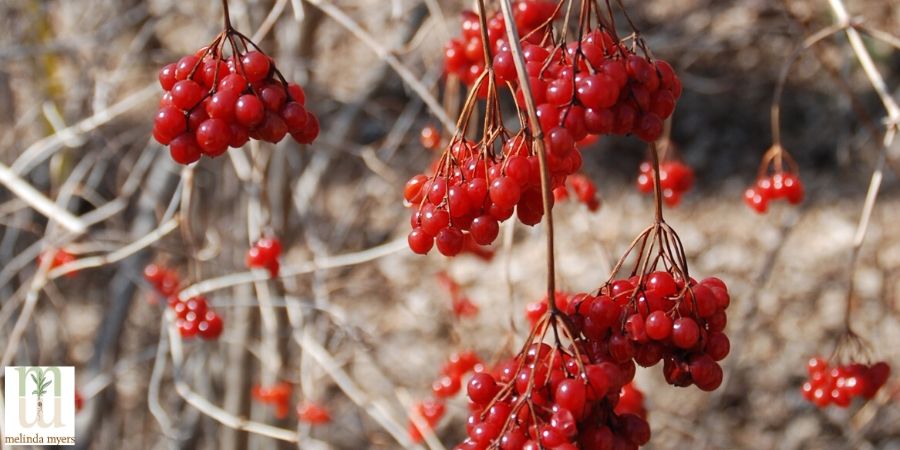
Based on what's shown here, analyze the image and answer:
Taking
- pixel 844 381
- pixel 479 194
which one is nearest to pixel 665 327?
pixel 479 194

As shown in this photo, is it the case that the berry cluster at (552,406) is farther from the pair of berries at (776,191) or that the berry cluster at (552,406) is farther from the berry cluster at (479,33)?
the pair of berries at (776,191)

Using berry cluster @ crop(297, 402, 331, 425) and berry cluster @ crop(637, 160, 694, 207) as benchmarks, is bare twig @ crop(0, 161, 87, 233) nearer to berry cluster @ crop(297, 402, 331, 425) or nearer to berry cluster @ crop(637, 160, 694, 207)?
berry cluster @ crop(297, 402, 331, 425)

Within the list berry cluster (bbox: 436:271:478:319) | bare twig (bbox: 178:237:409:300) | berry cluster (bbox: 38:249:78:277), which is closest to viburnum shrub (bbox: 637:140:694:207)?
bare twig (bbox: 178:237:409:300)

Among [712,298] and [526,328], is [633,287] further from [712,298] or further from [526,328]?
[526,328]

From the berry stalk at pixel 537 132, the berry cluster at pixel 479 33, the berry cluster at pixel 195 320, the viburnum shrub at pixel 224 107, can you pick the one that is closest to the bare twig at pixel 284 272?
the berry cluster at pixel 195 320

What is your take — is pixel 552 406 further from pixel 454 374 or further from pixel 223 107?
pixel 454 374

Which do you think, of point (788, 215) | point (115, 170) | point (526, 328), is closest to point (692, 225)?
point (788, 215)
